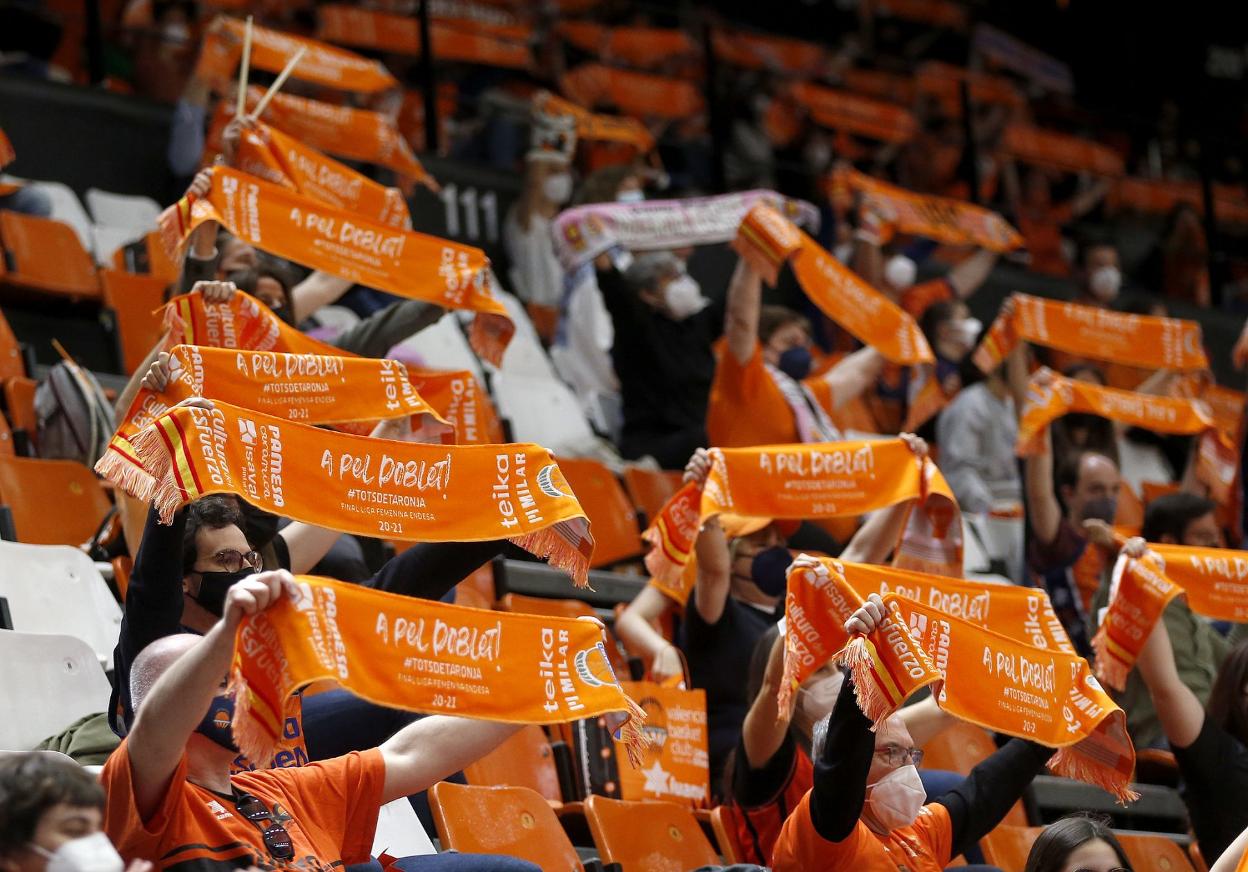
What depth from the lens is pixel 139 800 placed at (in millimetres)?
2883

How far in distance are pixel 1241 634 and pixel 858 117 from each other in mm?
5414

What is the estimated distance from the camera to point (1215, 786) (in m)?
4.54

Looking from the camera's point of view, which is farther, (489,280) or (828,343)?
(828,343)

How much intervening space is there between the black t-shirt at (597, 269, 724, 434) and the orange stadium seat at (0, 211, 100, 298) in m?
1.87

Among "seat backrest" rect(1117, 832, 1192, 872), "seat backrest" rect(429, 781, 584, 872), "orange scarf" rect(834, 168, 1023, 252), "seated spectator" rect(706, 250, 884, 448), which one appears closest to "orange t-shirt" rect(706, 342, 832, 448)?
"seated spectator" rect(706, 250, 884, 448)

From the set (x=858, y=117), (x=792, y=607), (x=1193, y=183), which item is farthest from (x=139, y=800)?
(x=1193, y=183)

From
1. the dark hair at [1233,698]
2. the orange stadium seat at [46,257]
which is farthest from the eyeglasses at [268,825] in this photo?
the orange stadium seat at [46,257]

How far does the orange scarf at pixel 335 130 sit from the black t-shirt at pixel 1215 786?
160 inches

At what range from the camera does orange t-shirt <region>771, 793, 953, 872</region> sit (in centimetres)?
356

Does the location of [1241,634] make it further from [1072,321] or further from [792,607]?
[792,607]

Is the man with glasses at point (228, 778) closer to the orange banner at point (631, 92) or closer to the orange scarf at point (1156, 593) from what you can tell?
the orange scarf at point (1156, 593)

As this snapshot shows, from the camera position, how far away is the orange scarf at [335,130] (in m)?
7.29

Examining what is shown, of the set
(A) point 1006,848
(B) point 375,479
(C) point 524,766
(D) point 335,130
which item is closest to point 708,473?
(C) point 524,766

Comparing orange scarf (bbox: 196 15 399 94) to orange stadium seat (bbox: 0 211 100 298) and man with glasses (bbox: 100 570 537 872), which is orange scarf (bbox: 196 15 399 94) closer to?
orange stadium seat (bbox: 0 211 100 298)
